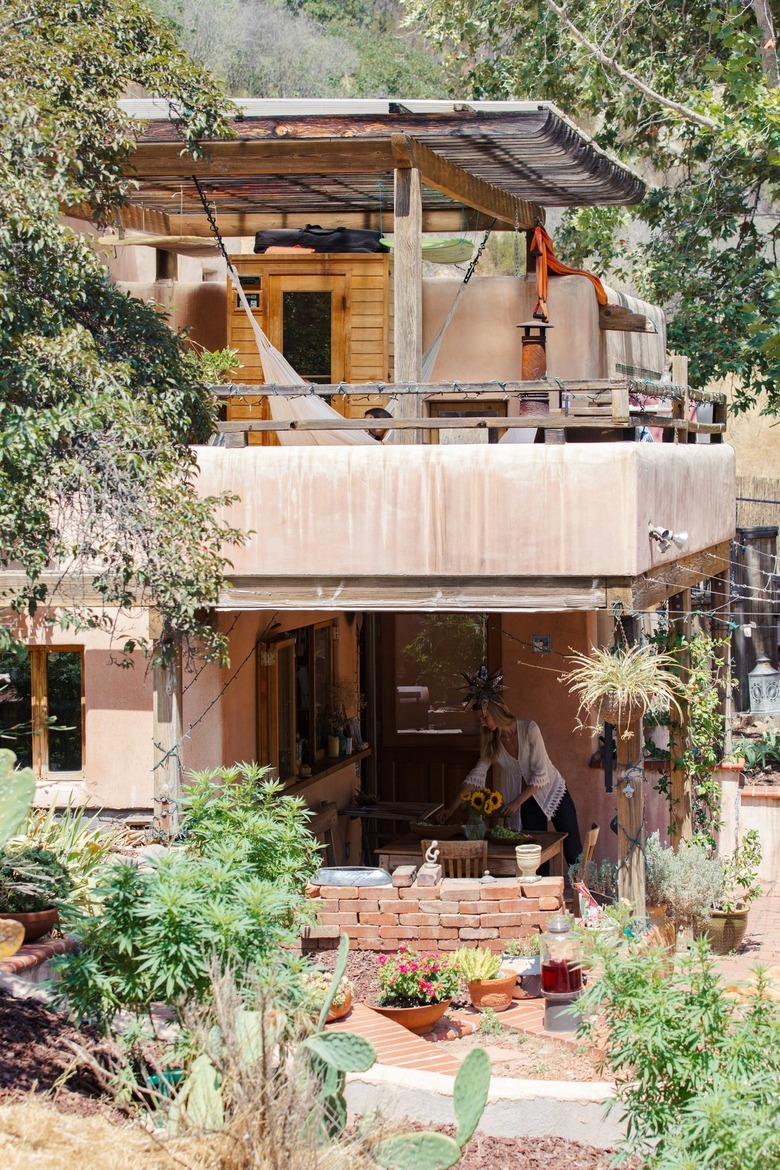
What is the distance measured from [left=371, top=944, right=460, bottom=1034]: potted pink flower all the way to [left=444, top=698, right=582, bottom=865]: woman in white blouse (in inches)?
124

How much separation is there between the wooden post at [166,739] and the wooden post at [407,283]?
2.56 m

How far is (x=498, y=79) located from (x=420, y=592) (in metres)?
14.4

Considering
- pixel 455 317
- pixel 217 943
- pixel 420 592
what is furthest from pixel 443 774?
pixel 217 943

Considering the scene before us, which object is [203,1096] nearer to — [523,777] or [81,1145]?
[81,1145]

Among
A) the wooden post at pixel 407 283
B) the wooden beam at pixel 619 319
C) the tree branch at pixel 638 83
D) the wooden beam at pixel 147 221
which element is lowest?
the wooden post at pixel 407 283

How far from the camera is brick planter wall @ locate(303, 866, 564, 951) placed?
31.3ft

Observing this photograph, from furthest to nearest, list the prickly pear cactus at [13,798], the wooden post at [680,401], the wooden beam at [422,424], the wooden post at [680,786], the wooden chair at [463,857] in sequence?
1. the wooden post at [680,786]
2. the wooden post at [680,401]
3. the wooden chair at [463,857]
4. the wooden beam at [422,424]
5. the prickly pear cactus at [13,798]

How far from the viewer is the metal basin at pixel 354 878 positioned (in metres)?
9.67

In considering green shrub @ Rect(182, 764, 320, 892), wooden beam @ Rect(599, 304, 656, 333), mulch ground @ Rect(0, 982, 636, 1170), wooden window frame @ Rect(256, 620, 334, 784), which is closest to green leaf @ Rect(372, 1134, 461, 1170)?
mulch ground @ Rect(0, 982, 636, 1170)

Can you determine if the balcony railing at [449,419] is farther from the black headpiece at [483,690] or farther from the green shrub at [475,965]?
the green shrub at [475,965]

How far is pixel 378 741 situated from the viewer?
16250 mm

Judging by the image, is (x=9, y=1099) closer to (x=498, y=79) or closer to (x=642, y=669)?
(x=642, y=669)

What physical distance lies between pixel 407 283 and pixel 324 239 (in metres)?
3.89

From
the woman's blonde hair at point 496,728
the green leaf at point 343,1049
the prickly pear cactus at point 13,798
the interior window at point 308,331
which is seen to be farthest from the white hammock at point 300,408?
the green leaf at point 343,1049
